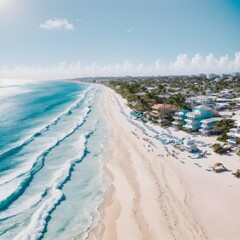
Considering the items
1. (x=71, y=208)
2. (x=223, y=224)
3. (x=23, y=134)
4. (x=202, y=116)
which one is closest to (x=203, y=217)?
(x=223, y=224)

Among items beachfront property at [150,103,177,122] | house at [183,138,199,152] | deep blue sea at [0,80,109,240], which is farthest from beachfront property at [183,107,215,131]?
deep blue sea at [0,80,109,240]

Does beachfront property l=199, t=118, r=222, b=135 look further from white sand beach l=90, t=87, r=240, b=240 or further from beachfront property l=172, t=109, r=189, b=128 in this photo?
white sand beach l=90, t=87, r=240, b=240

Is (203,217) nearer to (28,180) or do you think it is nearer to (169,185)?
(169,185)

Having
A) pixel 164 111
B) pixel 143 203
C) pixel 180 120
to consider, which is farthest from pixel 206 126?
pixel 143 203

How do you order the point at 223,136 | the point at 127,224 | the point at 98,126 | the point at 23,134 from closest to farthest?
the point at 127,224 → the point at 223,136 → the point at 23,134 → the point at 98,126

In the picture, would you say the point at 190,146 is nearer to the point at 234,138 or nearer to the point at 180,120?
the point at 234,138

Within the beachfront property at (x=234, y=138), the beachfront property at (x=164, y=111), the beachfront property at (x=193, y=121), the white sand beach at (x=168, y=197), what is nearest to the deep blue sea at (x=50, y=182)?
the white sand beach at (x=168, y=197)

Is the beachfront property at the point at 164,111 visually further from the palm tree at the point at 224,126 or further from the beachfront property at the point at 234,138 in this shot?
the beachfront property at the point at 234,138

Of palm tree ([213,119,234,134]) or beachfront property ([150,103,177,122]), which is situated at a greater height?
palm tree ([213,119,234,134])
